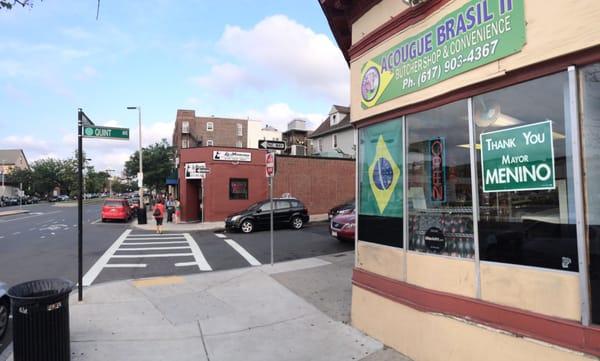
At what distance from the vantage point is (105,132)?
6992mm

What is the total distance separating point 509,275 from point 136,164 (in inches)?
2042

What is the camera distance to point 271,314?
6.17 meters

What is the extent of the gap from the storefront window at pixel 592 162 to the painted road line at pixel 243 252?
8.36 m

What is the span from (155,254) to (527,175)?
36.9 ft

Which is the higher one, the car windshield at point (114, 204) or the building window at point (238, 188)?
the building window at point (238, 188)

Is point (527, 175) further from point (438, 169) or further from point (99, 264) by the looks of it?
point (99, 264)

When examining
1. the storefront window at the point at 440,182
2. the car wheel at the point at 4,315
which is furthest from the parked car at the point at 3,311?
the storefront window at the point at 440,182

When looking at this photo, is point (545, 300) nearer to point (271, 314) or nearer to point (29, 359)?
point (271, 314)

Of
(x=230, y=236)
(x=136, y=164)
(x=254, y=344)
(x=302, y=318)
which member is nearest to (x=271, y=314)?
(x=302, y=318)

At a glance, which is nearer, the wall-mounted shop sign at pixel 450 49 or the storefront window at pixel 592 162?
the storefront window at pixel 592 162

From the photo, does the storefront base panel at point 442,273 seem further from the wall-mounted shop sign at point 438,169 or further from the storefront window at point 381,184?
the wall-mounted shop sign at point 438,169

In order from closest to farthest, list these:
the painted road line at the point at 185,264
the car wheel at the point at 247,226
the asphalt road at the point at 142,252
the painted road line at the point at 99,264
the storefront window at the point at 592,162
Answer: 1. the storefront window at the point at 592,162
2. the painted road line at the point at 99,264
3. the asphalt road at the point at 142,252
4. the painted road line at the point at 185,264
5. the car wheel at the point at 247,226

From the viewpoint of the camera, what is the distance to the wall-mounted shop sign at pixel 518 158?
3340 millimetres

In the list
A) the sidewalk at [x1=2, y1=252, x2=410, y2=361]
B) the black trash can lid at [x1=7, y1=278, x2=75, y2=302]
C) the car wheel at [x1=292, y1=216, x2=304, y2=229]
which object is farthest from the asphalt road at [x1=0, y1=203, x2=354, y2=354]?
the black trash can lid at [x1=7, y1=278, x2=75, y2=302]
